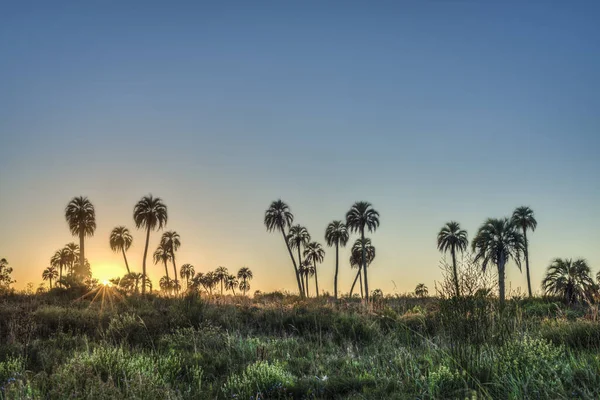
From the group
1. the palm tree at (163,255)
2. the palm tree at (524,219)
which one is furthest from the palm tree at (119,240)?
the palm tree at (524,219)

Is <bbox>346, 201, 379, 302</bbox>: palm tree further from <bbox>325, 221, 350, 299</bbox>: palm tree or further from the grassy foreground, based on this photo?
the grassy foreground

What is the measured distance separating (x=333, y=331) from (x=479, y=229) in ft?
128

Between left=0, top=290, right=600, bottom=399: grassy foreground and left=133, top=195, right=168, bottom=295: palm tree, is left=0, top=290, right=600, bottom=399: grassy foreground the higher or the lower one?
the lower one

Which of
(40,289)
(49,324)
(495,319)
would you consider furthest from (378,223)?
(495,319)

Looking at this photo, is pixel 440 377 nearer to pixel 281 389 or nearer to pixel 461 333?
pixel 461 333

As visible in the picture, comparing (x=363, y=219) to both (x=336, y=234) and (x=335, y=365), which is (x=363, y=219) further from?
(x=335, y=365)

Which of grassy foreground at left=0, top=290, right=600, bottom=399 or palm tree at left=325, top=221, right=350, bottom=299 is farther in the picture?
palm tree at left=325, top=221, right=350, bottom=299

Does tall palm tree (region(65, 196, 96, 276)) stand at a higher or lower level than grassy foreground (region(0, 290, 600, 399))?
higher

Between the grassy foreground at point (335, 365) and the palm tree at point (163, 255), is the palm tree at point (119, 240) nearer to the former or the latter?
the palm tree at point (163, 255)

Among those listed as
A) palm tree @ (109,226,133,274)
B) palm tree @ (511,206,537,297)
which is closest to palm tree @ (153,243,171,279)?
palm tree @ (109,226,133,274)

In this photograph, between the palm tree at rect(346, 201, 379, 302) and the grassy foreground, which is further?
the palm tree at rect(346, 201, 379, 302)

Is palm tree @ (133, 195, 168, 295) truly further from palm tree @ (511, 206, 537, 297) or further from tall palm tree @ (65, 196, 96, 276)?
palm tree @ (511, 206, 537, 297)

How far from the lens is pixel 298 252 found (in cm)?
6738

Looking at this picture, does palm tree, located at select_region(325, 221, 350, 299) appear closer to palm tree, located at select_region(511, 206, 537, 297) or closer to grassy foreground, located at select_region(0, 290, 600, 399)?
palm tree, located at select_region(511, 206, 537, 297)
